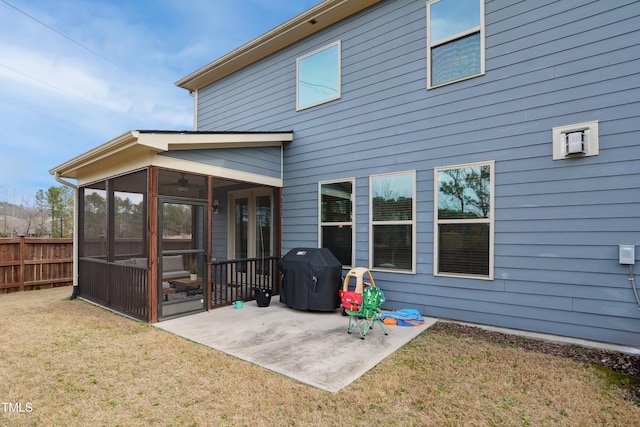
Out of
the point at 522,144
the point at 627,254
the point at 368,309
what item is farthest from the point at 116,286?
the point at 627,254

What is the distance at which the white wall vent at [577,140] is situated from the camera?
3709 mm

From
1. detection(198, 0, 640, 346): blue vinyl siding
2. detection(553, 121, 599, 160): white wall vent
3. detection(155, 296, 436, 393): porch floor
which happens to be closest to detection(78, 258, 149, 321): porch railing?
detection(155, 296, 436, 393): porch floor

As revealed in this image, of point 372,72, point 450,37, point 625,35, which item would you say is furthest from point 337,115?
point 625,35

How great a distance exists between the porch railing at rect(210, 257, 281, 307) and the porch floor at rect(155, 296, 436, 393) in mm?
467

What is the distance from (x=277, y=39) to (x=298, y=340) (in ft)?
19.7

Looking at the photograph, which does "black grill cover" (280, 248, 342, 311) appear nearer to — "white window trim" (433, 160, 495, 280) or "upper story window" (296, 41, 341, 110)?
"white window trim" (433, 160, 495, 280)

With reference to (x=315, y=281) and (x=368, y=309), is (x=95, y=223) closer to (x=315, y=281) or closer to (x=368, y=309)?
(x=315, y=281)

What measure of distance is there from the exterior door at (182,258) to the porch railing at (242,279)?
0.30m

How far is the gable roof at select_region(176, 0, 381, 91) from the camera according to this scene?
570 centimetres

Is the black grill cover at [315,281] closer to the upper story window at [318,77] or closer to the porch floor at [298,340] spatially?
the porch floor at [298,340]

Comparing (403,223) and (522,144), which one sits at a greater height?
(522,144)

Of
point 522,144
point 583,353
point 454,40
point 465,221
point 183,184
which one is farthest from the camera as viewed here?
point 183,184

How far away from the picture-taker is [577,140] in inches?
147

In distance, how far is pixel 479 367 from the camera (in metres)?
3.16
